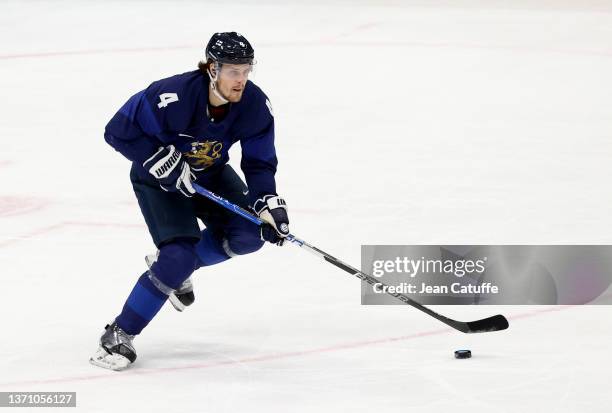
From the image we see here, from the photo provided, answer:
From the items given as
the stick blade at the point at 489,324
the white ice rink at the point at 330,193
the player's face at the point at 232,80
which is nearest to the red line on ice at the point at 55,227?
the white ice rink at the point at 330,193

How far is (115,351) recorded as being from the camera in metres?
4.07

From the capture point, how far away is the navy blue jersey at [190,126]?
4098 millimetres

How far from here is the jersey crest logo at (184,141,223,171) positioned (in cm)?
423

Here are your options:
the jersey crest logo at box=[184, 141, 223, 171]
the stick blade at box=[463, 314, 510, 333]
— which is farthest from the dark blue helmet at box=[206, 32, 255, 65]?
the stick blade at box=[463, 314, 510, 333]

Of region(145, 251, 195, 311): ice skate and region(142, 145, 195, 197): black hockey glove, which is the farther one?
region(145, 251, 195, 311): ice skate

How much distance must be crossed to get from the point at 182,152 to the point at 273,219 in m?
0.36

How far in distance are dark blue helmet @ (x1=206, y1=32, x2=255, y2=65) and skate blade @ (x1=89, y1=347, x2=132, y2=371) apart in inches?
37.7

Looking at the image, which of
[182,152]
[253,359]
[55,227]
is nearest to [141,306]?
[253,359]

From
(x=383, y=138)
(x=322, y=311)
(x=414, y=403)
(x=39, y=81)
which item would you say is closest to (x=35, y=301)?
(x=322, y=311)

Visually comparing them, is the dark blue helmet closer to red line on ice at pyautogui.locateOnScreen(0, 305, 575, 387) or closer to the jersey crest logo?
the jersey crest logo

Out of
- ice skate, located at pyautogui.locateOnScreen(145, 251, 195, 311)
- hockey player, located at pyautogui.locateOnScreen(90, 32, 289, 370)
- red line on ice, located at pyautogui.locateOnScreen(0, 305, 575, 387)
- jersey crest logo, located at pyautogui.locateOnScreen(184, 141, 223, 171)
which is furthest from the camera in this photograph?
ice skate, located at pyautogui.locateOnScreen(145, 251, 195, 311)

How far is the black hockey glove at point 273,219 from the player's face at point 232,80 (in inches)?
15.3

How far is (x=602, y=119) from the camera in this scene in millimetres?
7363

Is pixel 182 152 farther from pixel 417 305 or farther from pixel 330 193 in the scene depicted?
pixel 330 193
